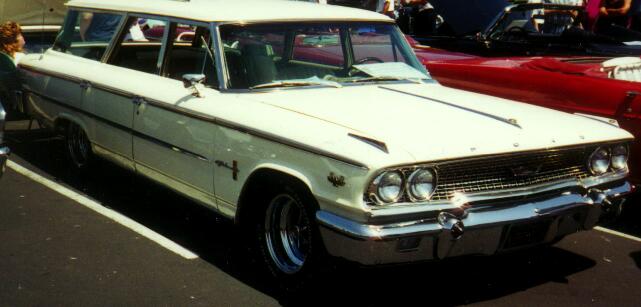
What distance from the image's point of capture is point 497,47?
8.75m

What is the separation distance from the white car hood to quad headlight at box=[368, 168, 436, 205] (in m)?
0.10

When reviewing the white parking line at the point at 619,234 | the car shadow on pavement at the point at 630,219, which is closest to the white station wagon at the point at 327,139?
the white parking line at the point at 619,234

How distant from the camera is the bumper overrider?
12.8 ft

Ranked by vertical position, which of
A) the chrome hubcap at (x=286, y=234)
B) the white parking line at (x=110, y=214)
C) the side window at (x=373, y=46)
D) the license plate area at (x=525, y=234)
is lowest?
the white parking line at (x=110, y=214)

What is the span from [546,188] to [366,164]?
3.82ft

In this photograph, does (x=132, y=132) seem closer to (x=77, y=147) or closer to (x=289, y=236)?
(x=77, y=147)

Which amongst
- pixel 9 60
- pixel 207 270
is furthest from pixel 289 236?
pixel 9 60

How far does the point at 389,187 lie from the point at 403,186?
0.24 feet

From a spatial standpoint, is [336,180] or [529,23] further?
[529,23]

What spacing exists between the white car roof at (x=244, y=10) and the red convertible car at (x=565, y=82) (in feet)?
4.20

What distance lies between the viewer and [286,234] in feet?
15.0

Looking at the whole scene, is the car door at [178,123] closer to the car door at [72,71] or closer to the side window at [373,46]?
the car door at [72,71]

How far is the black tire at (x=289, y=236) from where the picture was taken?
4.22 meters

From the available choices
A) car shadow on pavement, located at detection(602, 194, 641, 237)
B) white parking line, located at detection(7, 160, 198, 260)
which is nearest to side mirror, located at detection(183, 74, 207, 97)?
white parking line, located at detection(7, 160, 198, 260)
